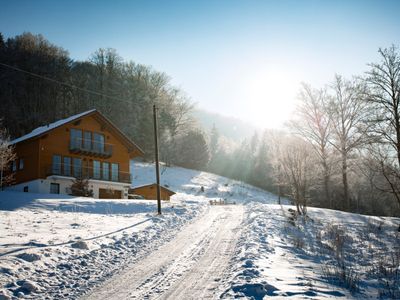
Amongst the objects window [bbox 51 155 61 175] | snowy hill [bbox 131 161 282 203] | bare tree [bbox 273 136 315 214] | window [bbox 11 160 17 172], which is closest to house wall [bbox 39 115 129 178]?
window [bbox 51 155 61 175]

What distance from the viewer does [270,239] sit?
47.1 ft

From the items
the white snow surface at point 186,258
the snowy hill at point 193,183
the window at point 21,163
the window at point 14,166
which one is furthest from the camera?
the snowy hill at point 193,183

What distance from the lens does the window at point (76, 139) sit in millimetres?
38781

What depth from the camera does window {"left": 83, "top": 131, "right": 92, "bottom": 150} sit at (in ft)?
130

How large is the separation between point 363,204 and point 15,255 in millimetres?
63119

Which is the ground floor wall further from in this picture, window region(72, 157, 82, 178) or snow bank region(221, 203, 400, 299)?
snow bank region(221, 203, 400, 299)

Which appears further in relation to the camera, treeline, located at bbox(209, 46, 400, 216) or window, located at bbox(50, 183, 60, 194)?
window, located at bbox(50, 183, 60, 194)

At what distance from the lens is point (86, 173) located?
129 feet

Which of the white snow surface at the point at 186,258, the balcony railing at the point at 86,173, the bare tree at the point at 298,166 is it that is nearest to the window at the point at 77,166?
the balcony railing at the point at 86,173

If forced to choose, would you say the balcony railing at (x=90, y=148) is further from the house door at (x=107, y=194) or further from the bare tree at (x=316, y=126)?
the bare tree at (x=316, y=126)

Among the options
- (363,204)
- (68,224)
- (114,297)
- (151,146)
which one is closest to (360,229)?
(68,224)

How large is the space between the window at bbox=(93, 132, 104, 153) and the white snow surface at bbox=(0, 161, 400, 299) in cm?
1845

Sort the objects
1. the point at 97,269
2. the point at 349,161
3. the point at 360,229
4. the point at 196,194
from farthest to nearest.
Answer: the point at 196,194, the point at 349,161, the point at 360,229, the point at 97,269

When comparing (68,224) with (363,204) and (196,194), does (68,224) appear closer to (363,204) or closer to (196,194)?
(196,194)
